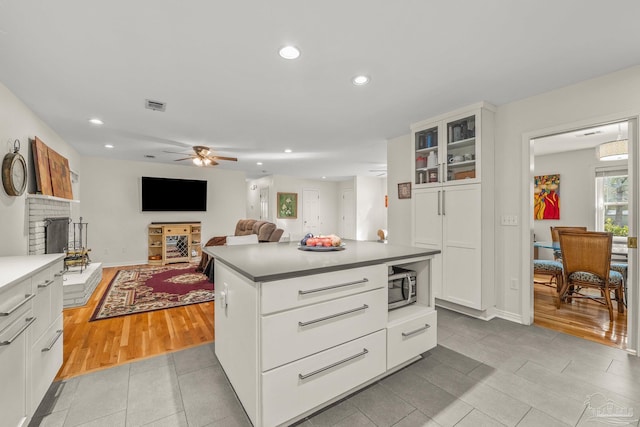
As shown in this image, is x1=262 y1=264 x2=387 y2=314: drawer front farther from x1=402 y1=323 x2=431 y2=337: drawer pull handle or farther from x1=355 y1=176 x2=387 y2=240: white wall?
x1=355 y1=176 x2=387 y2=240: white wall

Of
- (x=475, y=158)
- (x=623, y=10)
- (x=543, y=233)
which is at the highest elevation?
(x=623, y=10)

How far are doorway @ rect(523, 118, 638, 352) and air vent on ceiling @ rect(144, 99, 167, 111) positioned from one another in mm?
3926

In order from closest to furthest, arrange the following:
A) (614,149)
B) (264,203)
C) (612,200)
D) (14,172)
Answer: (14,172), (614,149), (612,200), (264,203)

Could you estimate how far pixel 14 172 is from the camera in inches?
104

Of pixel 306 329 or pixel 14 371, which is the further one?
pixel 306 329

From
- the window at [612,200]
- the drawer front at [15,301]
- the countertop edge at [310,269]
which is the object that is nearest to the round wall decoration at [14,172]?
the drawer front at [15,301]

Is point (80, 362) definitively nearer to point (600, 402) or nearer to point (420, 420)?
point (420, 420)

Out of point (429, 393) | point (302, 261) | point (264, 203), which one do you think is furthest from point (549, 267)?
point (264, 203)

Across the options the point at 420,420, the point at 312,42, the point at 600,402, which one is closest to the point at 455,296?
the point at 600,402

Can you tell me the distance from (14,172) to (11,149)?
27 cm

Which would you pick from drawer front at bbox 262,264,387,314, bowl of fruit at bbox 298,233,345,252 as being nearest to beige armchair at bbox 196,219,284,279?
bowl of fruit at bbox 298,233,345,252

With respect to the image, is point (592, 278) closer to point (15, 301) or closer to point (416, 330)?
point (416, 330)

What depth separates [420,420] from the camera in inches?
62.0

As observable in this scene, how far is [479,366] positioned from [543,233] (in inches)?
194
